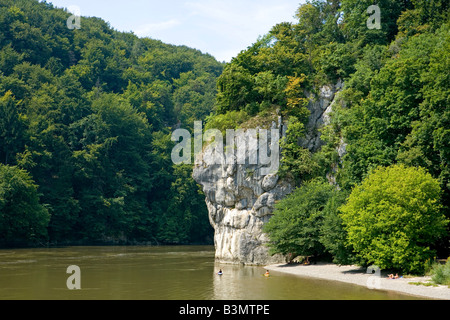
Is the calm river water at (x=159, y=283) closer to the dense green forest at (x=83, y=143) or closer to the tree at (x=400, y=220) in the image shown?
the tree at (x=400, y=220)

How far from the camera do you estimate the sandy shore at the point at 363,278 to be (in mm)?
28641

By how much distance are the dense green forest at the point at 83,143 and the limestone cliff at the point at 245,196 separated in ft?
97.6

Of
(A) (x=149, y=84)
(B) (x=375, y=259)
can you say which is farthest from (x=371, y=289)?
(A) (x=149, y=84)

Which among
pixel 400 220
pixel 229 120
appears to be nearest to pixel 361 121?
pixel 400 220

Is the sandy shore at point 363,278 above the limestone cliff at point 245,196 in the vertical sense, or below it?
below

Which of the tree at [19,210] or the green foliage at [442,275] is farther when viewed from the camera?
the tree at [19,210]

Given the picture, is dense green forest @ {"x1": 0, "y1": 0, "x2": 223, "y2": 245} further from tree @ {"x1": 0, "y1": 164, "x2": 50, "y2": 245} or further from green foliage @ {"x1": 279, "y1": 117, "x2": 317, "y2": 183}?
green foliage @ {"x1": 279, "y1": 117, "x2": 317, "y2": 183}

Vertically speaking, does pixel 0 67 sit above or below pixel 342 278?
above

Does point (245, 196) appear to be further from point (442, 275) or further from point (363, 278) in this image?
point (442, 275)

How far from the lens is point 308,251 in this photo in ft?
143

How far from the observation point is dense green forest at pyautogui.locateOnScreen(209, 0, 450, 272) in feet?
114

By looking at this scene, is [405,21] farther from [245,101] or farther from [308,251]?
[308,251]

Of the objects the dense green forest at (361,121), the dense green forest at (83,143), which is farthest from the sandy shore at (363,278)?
the dense green forest at (83,143)

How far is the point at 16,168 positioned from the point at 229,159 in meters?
36.7
